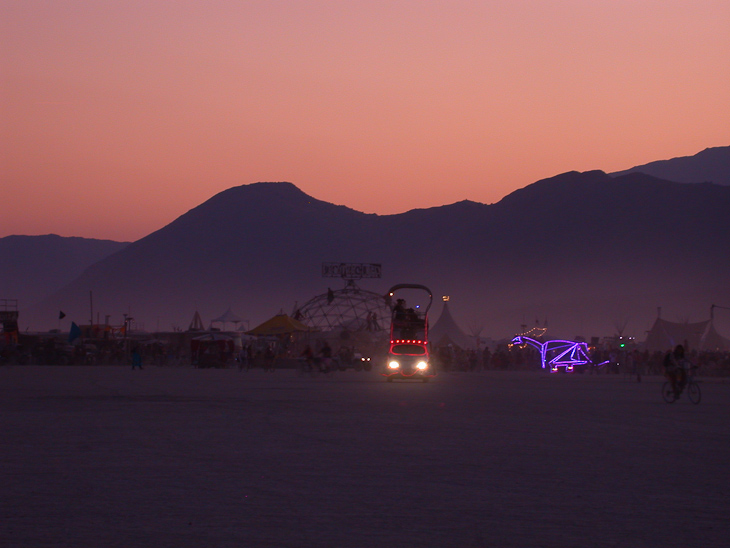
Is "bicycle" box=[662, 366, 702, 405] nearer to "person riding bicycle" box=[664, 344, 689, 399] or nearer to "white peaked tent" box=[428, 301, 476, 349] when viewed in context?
"person riding bicycle" box=[664, 344, 689, 399]

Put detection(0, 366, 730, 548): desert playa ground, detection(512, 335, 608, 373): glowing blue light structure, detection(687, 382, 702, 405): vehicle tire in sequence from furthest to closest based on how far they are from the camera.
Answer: detection(512, 335, 608, 373): glowing blue light structure → detection(687, 382, 702, 405): vehicle tire → detection(0, 366, 730, 548): desert playa ground

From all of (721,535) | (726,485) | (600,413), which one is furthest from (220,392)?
(721,535)

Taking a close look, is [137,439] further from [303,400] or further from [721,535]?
[303,400]

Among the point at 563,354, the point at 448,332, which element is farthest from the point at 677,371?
the point at 448,332

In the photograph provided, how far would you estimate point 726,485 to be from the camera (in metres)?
10.2

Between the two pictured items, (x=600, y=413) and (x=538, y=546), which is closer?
(x=538, y=546)

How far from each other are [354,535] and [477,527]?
3.27 feet

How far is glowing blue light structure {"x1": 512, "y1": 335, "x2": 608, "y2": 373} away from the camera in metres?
62.9

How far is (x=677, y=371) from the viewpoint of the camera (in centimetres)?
2614

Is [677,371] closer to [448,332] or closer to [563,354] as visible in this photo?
[563,354]

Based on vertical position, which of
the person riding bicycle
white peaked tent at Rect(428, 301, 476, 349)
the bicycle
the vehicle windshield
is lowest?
the bicycle

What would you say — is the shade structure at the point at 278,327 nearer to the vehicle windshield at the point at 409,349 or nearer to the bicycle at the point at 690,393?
the vehicle windshield at the point at 409,349

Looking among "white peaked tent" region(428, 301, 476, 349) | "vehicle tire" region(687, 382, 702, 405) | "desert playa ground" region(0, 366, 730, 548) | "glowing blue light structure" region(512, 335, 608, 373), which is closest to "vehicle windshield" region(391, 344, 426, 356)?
"vehicle tire" region(687, 382, 702, 405)

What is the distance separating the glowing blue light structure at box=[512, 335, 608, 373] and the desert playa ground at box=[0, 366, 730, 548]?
43.2m
